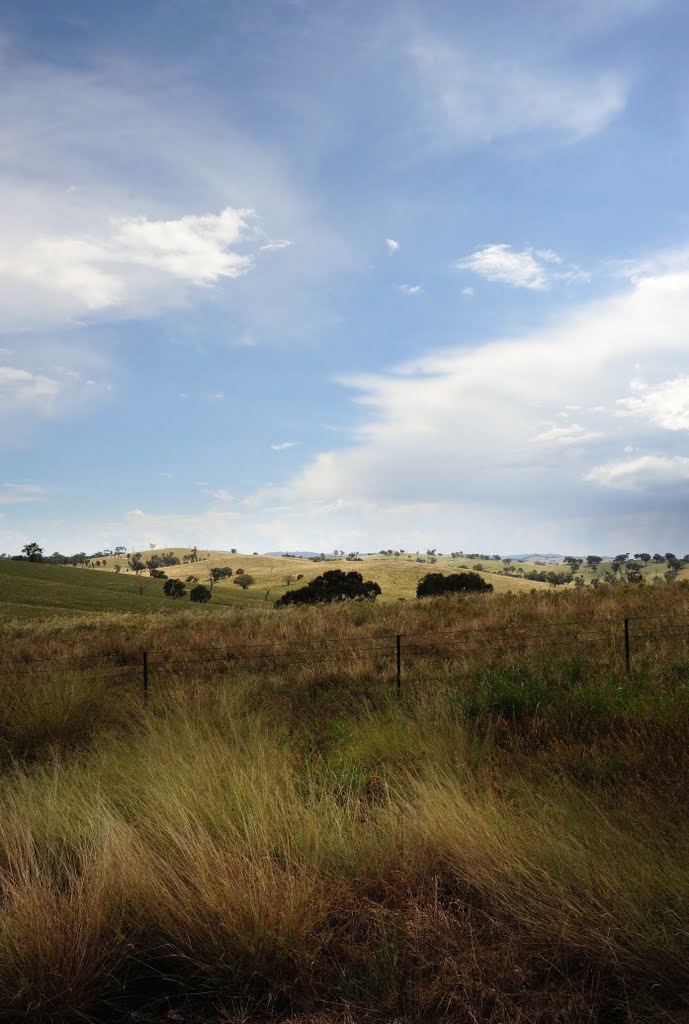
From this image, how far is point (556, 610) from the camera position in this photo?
16719mm

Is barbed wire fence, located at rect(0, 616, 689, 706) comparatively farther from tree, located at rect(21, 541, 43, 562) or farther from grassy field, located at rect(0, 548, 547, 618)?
tree, located at rect(21, 541, 43, 562)

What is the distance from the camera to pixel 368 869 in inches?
153

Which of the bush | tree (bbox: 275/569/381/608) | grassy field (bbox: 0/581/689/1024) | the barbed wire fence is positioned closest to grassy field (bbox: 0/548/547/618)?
the bush

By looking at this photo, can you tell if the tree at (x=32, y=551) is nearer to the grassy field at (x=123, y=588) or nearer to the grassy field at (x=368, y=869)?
the grassy field at (x=123, y=588)

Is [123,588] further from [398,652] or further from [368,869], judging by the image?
[368,869]

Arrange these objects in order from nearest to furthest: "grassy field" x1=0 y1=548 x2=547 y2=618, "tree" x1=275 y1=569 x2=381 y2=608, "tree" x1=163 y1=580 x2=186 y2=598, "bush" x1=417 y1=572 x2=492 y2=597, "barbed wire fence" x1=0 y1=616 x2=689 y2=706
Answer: "barbed wire fence" x1=0 y1=616 x2=689 y2=706 < "bush" x1=417 y1=572 x2=492 y2=597 < "tree" x1=275 y1=569 x2=381 y2=608 < "grassy field" x1=0 y1=548 x2=547 y2=618 < "tree" x1=163 y1=580 x2=186 y2=598

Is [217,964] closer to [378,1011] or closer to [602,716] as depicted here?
[378,1011]

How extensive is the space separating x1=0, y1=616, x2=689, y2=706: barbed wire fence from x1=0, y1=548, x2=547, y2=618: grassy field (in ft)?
58.2

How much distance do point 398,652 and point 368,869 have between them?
619 centimetres

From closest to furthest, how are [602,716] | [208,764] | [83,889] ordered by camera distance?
[83,889], [208,764], [602,716]

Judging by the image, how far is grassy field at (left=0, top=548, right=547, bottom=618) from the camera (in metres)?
58.3

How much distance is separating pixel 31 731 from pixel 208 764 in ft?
13.2

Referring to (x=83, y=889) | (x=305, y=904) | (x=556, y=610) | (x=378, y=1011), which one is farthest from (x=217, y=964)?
(x=556, y=610)

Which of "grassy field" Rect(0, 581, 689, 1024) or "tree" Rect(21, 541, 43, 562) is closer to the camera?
"grassy field" Rect(0, 581, 689, 1024)
